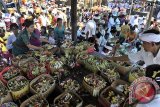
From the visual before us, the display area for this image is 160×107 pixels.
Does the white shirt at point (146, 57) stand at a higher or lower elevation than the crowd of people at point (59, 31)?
higher

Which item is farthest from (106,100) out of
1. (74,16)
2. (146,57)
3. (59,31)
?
(59,31)

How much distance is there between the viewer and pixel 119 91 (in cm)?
305

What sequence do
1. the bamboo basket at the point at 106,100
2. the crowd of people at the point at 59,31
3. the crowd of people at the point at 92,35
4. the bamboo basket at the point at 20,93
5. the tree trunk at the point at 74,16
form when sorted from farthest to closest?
the tree trunk at the point at 74,16 → the crowd of people at the point at 59,31 → the crowd of people at the point at 92,35 → the bamboo basket at the point at 20,93 → the bamboo basket at the point at 106,100

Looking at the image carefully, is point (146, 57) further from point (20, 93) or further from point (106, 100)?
point (20, 93)

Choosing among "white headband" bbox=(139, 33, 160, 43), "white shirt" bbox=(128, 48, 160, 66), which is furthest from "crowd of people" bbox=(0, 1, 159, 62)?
"white headband" bbox=(139, 33, 160, 43)

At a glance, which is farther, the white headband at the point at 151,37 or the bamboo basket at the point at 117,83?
the bamboo basket at the point at 117,83

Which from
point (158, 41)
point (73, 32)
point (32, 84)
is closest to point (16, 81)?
point (32, 84)

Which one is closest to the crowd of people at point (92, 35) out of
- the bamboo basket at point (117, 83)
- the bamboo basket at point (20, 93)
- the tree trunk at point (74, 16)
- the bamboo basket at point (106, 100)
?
the tree trunk at point (74, 16)

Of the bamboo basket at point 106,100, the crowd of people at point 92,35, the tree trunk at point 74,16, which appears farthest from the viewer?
the tree trunk at point 74,16

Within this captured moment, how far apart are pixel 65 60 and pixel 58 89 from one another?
2.81 feet

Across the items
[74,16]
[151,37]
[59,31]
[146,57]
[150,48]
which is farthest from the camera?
[59,31]

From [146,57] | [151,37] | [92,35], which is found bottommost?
[92,35]

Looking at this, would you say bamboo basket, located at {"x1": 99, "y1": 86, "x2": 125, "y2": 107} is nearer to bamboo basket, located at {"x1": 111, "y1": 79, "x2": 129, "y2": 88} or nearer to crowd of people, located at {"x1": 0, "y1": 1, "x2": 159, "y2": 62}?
bamboo basket, located at {"x1": 111, "y1": 79, "x2": 129, "y2": 88}

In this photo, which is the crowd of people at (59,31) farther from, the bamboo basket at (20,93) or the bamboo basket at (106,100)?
the bamboo basket at (106,100)
